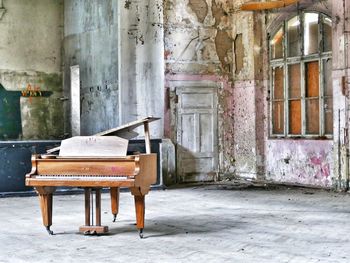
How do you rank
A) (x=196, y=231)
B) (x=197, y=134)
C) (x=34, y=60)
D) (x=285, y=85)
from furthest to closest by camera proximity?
1. (x=34, y=60)
2. (x=197, y=134)
3. (x=285, y=85)
4. (x=196, y=231)

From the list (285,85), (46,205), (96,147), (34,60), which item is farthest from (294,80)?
(46,205)

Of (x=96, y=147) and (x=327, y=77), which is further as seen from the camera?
(x=327, y=77)

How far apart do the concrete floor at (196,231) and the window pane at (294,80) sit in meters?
2.33

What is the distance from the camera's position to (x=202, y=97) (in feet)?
38.9

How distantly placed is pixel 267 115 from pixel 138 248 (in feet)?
22.2

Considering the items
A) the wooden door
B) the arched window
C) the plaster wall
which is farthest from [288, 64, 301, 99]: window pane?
the plaster wall

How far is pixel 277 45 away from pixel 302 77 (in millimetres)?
992

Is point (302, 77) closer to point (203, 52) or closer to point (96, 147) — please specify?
point (203, 52)

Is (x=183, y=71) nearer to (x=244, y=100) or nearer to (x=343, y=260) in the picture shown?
(x=244, y=100)

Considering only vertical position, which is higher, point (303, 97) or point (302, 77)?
point (302, 77)

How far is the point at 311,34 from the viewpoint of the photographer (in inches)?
420

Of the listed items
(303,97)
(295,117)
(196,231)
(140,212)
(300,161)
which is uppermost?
(303,97)

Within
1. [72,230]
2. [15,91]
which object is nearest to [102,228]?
[72,230]

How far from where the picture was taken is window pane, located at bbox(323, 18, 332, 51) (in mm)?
10266
